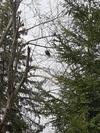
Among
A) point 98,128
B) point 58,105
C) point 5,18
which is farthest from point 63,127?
point 5,18

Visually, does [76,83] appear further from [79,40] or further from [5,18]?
[5,18]

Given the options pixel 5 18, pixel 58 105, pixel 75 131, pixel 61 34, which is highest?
pixel 5 18

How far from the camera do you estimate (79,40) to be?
1291 centimetres

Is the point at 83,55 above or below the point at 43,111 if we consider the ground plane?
above

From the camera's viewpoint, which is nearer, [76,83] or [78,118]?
[78,118]

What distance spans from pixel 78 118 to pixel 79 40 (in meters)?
3.47

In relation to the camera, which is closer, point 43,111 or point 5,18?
point 43,111

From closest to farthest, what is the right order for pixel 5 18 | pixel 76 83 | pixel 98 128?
pixel 98 128
pixel 76 83
pixel 5 18

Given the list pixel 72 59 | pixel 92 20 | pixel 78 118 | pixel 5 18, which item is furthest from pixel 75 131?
pixel 5 18

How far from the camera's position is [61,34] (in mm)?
13297

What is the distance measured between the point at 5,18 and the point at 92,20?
12.7 ft

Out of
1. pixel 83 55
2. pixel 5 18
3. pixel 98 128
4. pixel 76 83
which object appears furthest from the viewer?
pixel 5 18

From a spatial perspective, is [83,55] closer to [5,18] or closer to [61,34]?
[61,34]

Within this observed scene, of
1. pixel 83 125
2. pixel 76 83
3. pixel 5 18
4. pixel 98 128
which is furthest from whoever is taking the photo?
Answer: pixel 5 18
